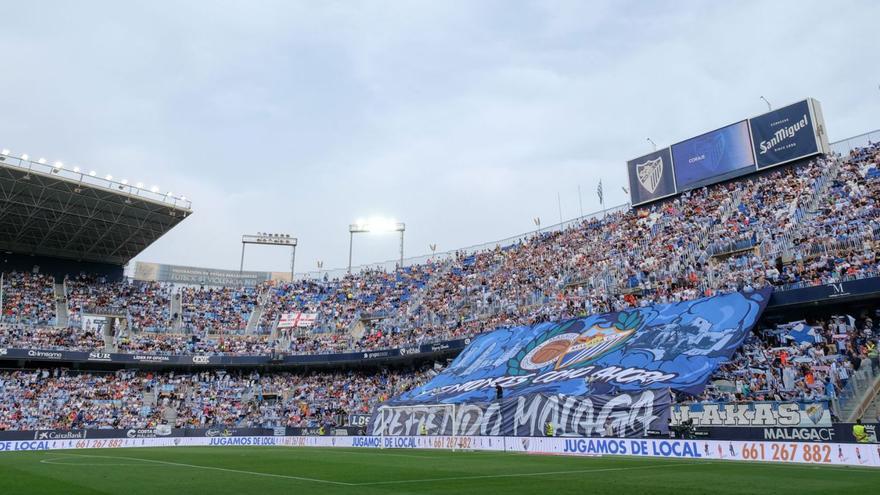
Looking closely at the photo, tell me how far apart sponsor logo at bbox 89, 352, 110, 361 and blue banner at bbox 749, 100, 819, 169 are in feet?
178

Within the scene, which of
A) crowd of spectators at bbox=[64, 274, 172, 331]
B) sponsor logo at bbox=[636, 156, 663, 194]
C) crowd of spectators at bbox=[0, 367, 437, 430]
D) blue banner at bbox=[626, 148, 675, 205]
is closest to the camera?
crowd of spectators at bbox=[0, 367, 437, 430]

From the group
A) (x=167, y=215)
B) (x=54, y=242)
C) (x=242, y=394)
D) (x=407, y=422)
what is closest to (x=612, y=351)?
(x=407, y=422)

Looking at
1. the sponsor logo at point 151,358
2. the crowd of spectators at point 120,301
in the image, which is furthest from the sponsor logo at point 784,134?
the crowd of spectators at point 120,301

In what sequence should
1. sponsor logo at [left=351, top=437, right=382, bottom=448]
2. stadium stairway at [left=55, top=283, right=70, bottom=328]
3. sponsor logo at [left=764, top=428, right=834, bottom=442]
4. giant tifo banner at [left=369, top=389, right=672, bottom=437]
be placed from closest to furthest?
sponsor logo at [left=764, top=428, right=834, bottom=442] < giant tifo banner at [left=369, top=389, right=672, bottom=437] < sponsor logo at [left=351, top=437, right=382, bottom=448] < stadium stairway at [left=55, top=283, right=70, bottom=328]

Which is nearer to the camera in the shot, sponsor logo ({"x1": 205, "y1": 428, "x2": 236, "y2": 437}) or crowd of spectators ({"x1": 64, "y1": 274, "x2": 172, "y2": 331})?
sponsor logo ({"x1": 205, "y1": 428, "x2": 236, "y2": 437})

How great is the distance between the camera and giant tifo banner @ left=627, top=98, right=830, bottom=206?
139 feet

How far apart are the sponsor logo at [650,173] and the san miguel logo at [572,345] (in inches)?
669

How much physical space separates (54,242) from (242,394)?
2370cm

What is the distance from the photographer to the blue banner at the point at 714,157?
45.5 meters

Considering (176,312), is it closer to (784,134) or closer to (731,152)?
(731,152)

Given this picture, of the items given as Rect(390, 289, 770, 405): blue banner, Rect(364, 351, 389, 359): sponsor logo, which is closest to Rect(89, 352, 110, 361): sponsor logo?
Rect(364, 351, 389, 359): sponsor logo

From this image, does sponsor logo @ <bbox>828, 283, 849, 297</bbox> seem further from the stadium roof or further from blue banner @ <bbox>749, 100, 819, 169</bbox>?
the stadium roof

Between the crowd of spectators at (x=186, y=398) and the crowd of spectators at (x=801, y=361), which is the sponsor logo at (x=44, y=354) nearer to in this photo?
the crowd of spectators at (x=186, y=398)

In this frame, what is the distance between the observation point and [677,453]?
77.7ft
